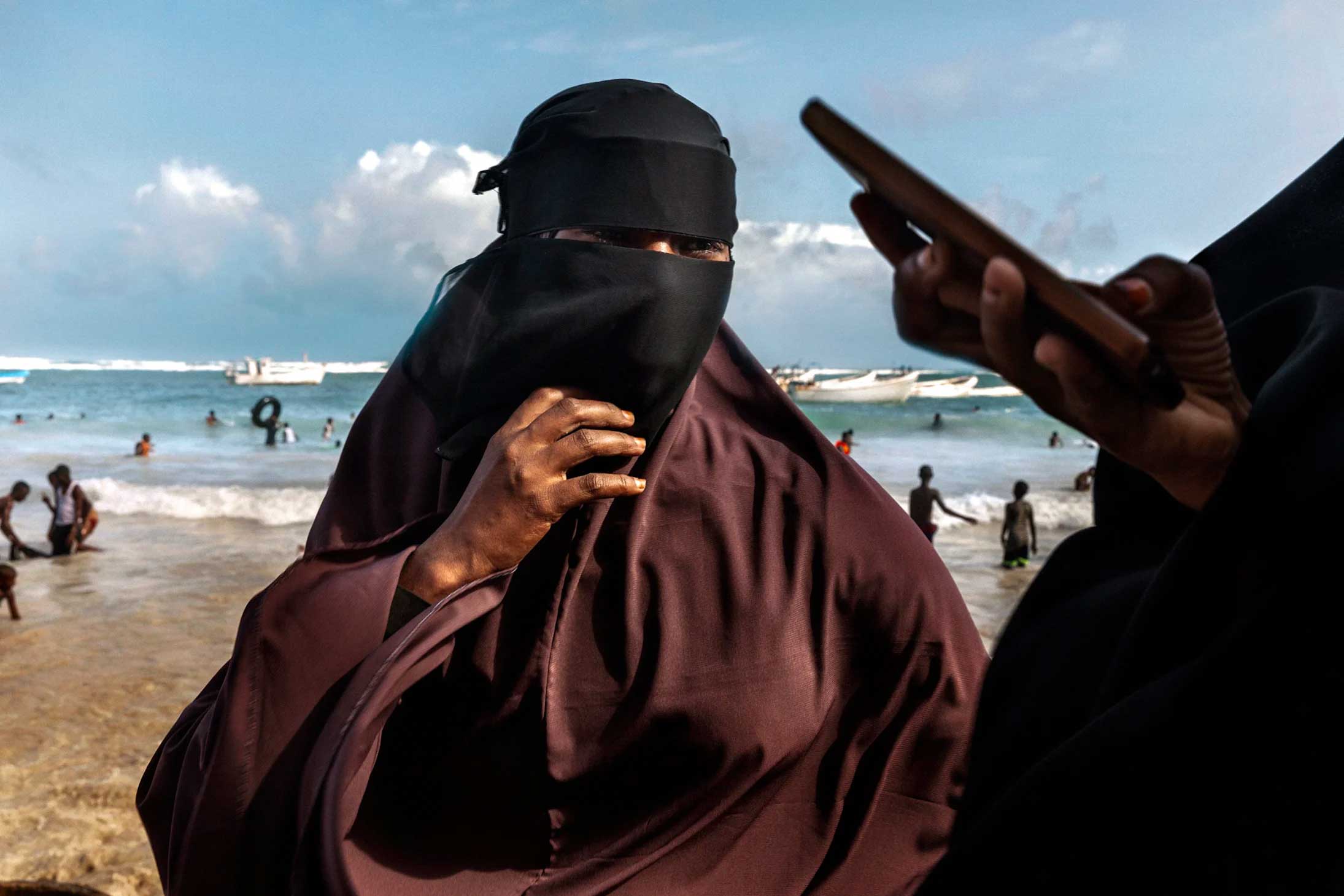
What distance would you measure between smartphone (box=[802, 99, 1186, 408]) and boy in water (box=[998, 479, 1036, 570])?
10.1 metres

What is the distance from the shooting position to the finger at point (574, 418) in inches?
54.8

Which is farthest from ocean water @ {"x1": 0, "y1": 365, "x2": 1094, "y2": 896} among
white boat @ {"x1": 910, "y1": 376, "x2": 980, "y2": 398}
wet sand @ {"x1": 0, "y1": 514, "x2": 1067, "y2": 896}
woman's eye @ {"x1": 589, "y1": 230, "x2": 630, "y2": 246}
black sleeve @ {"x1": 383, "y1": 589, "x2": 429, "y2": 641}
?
white boat @ {"x1": 910, "y1": 376, "x2": 980, "y2": 398}

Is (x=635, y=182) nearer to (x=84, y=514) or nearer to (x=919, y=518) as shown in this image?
(x=919, y=518)

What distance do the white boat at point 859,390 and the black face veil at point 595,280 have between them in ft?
144

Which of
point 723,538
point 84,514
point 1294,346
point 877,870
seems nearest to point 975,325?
point 1294,346

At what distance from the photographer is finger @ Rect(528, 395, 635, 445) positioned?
1.39 meters

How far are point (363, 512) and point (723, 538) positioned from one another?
635 millimetres

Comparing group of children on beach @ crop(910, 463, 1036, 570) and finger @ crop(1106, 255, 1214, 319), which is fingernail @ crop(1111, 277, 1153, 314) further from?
group of children on beach @ crop(910, 463, 1036, 570)

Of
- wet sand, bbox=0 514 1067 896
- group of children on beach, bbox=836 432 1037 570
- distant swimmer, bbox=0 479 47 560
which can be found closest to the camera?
wet sand, bbox=0 514 1067 896

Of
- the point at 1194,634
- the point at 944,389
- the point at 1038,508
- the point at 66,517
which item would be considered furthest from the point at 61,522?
the point at 944,389

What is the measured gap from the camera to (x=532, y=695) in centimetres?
149

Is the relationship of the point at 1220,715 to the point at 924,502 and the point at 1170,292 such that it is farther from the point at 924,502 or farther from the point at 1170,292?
the point at 924,502

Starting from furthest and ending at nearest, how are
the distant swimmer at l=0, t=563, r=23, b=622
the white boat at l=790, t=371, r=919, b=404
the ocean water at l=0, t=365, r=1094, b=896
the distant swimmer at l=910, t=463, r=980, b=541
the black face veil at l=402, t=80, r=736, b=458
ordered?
the white boat at l=790, t=371, r=919, b=404 → the distant swimmer at l=910, t=463, r=980, b=541 → the distant swimmer at l=0, t=563, r=23, b=622 → the ocean water at l=0, t=365, r=1094, b=896 → the black face veil at l=402, t=80, r=736, b=458

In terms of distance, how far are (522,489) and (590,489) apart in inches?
3.7
